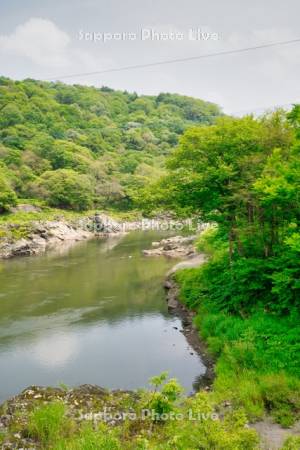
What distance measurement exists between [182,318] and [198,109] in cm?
18086

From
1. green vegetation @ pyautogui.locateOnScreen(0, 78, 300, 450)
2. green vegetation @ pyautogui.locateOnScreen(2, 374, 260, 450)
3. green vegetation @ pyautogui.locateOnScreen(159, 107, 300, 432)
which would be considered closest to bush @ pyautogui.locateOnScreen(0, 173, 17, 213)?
green vegetation @ pyautogui.locateOnScreen(0, 78, 300, 450)

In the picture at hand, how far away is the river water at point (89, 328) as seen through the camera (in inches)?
662

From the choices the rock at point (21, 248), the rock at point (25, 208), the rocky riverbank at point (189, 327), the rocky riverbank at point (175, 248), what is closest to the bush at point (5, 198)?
the rock at point (25, 208)

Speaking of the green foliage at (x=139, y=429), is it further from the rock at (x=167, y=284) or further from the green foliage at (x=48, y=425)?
the rock at (x=167, y=284)

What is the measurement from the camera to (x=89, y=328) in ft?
73.2

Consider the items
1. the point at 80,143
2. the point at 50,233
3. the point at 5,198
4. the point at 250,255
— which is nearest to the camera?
the point at 250,255

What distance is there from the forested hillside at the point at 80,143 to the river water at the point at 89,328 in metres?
7.54

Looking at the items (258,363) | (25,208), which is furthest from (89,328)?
(25,208)

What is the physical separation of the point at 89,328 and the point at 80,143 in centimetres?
9126

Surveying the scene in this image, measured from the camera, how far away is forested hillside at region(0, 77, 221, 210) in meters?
71.1

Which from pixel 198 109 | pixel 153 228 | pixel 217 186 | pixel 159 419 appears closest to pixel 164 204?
pixel 217 186

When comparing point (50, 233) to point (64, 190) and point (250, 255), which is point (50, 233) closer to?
point (64, 190)

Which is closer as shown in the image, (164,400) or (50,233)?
(164,400)

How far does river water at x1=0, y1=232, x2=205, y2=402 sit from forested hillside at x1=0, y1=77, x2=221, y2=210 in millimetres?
7536
